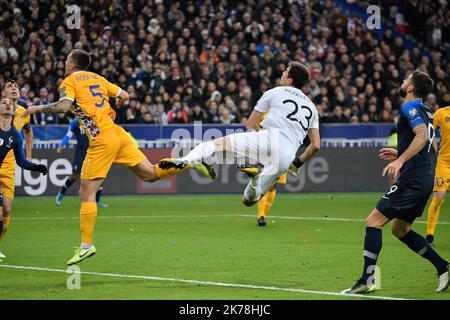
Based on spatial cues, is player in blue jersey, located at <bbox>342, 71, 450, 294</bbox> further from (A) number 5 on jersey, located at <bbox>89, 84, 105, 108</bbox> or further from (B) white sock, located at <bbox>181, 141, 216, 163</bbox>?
(A) number 5 on jersey, located at <bbox>89, 84, 105, 108</bbox>

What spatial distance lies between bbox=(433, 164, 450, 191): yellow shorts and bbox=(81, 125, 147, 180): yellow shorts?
509 cm

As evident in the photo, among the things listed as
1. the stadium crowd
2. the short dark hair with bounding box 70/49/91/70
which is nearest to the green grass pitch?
the short dark hair with bounding box 70/49/91/70

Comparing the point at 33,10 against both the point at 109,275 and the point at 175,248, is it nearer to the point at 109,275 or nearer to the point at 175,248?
the point at 175,248

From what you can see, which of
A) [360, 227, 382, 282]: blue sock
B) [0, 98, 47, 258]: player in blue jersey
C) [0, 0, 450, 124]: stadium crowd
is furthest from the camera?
[0, 0, 450, 124]: stadium crowd

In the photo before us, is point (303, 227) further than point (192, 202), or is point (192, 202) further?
point (192, 202)

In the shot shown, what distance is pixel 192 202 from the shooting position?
23281 mm

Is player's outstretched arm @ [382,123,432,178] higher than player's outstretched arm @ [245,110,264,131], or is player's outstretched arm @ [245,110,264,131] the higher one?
player's outstretched arm @ [245,110,264,131]

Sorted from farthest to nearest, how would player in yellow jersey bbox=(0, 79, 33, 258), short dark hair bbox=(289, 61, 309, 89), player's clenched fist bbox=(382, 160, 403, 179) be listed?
player in yellow jersey bbox=(0, 79, 33, 258)
short dark hair bbox=(289, 61, 309, 89)
player's clenched fist bbox=(382, 160, 403, 179)

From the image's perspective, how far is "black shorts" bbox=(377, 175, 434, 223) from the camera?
9.37 m

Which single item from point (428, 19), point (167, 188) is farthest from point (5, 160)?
point (428, 19)

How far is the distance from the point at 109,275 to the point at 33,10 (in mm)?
17749

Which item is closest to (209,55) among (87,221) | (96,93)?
(96,93)

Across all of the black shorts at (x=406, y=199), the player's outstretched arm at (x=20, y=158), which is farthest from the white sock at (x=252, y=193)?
the player's outstretched arm at (x=20, y=158)

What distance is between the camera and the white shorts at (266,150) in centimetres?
1020
